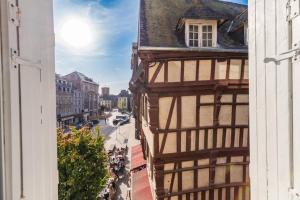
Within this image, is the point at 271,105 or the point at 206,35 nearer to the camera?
the point at 271,105

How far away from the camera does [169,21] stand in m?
8.02

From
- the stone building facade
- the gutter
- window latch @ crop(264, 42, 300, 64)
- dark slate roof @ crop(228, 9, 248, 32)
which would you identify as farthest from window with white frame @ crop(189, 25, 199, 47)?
the stone building facade

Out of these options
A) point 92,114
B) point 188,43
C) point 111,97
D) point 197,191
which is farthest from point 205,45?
point 111,97

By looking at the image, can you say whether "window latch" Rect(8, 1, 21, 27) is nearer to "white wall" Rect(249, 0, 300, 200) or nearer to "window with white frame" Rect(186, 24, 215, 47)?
"white wall" Rect(249, 0, 300, 200)

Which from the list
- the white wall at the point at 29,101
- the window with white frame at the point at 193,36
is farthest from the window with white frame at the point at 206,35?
the white wall at the point at 29,101

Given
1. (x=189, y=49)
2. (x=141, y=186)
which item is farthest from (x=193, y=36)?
(x=141, y=186)

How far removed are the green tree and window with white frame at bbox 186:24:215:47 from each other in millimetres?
4139

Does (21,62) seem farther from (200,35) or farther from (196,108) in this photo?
(200,35)

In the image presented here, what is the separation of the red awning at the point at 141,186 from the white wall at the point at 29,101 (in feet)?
24.0

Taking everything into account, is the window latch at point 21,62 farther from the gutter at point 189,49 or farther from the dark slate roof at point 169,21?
the dark slate roof at point 169,21

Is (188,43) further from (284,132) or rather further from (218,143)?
(284,132)

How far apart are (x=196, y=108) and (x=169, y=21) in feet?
9.48

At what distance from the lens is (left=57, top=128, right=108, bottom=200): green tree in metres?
7.28

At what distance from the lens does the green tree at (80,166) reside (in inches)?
287
